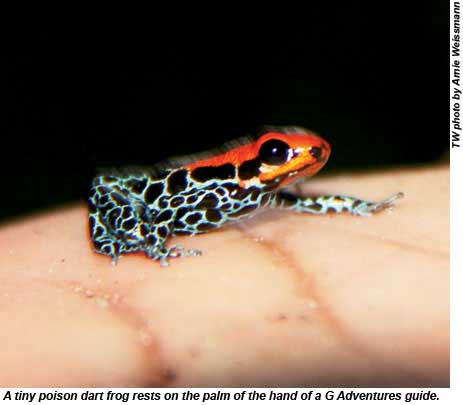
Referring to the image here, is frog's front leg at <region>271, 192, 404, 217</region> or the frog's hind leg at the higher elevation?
the frog's hind leg

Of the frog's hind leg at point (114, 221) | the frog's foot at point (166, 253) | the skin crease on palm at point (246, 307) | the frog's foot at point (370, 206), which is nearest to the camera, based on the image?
the skin crease on palm at point (246, 307)

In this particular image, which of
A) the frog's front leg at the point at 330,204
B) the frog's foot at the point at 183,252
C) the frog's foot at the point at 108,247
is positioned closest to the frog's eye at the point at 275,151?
the frog's front leg at the point at 330,204

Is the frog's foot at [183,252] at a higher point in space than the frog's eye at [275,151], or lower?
lower

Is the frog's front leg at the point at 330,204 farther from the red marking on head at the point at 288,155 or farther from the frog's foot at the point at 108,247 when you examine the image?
the frog's foot at the point at 108,247

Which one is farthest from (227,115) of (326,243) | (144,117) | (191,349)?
(191,349)

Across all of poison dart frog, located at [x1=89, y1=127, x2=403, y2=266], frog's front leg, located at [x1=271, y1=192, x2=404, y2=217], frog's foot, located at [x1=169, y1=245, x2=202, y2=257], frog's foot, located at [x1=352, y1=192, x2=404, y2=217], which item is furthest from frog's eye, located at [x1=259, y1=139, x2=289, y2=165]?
frog's foot, located at [x1=169, y1=245, x2=202, y2=257]

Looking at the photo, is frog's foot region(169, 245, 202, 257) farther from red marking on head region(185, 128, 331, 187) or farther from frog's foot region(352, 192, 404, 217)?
frog's foot region(352, 192, 404, 217)
